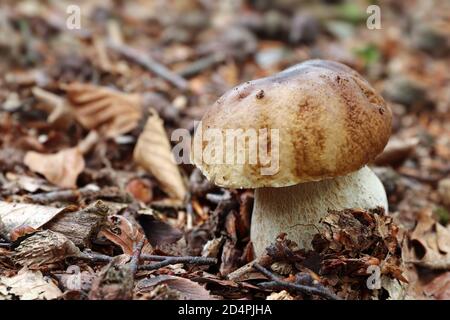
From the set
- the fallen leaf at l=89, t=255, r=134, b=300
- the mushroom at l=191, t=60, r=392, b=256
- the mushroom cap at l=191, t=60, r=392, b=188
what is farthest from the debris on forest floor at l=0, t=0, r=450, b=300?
the mushroom cap at l=191, t=60, r=392, b=188

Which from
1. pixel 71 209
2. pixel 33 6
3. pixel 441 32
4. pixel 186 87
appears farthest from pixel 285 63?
pixel 71 209

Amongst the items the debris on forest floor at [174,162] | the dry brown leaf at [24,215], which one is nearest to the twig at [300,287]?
the debris on forest floor at [174,162]

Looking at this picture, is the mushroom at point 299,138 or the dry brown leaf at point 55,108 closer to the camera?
the mushroom at point 299,138

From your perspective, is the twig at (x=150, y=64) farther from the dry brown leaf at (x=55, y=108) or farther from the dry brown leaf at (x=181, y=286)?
the dry brown leaf at (x=181, y=286)

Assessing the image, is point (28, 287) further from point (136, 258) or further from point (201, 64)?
point (201, 64)

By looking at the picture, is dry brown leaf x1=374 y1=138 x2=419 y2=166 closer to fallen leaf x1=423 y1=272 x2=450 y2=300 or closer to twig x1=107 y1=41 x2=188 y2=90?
fallen leaf x1=423 y1=272 x2=450 y2=300

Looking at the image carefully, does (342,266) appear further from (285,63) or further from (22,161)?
(285,63)

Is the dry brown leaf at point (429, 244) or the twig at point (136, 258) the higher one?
the twig at point (136, 258)
